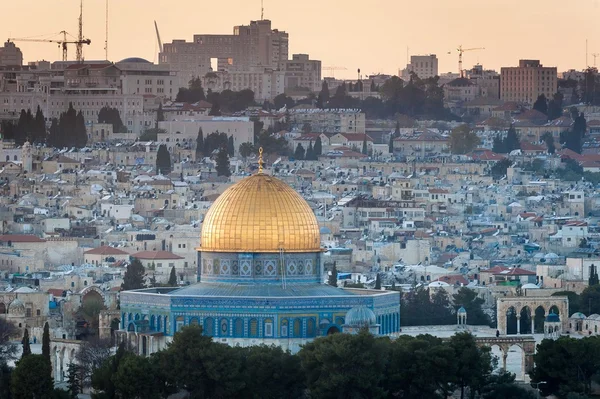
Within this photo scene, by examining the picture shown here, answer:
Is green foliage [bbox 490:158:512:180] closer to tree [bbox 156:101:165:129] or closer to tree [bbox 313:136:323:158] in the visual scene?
tree [bbox 313:136:323:158]

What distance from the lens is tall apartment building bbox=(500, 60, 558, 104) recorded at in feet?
506

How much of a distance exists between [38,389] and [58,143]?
231ft

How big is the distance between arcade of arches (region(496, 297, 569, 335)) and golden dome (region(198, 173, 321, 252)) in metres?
12.8

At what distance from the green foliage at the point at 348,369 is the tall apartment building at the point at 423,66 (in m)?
115

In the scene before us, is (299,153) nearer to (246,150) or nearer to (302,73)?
(246,150)

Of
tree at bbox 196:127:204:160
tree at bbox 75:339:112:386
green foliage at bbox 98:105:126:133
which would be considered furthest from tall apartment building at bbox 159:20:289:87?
tree at bbox 75:339:112:386

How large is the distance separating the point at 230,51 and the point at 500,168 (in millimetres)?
47533

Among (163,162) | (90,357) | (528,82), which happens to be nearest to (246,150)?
(163,162)

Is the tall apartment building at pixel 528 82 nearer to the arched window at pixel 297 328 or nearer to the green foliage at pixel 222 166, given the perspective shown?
the green foliage at pixel 222 166

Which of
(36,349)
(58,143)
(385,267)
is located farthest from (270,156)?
(36,349)

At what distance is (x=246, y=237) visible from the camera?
55.8 meters

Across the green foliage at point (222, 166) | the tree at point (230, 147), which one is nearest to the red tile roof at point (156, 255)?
the green foliage at point (222, 166)

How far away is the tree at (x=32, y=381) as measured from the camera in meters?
52.6

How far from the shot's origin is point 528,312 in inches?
2753
